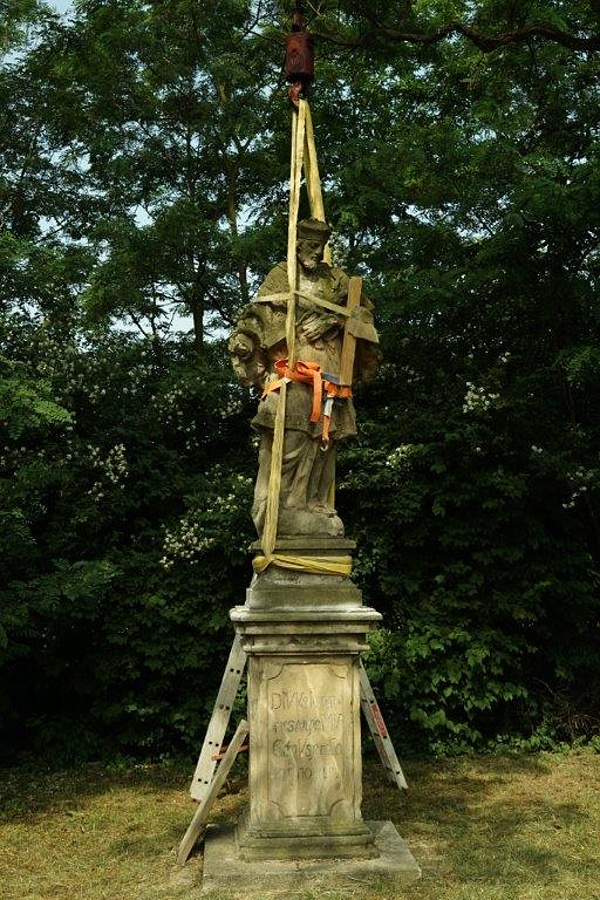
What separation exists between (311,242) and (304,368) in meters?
0.84

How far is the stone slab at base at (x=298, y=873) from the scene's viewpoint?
4926 millimetres

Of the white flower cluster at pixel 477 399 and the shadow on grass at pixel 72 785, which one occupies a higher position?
the white flower cluster at pixel 477 399

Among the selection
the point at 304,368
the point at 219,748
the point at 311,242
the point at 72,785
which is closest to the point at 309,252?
the point at 311,242

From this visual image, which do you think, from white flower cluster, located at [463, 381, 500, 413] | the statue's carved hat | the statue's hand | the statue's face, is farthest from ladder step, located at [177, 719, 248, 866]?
white flower cluster, located at [463, 381, 500, 413]

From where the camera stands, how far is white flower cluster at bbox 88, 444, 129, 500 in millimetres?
9195

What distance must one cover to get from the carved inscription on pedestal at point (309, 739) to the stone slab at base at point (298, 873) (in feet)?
0.97

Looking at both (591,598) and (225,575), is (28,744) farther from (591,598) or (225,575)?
(591,598)

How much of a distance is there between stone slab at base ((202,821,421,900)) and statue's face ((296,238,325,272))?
3.61 m

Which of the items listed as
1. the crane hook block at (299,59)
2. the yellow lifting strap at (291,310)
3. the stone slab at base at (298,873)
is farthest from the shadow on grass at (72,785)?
the crane hook block at (299,59)

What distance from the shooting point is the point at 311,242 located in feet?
19.4

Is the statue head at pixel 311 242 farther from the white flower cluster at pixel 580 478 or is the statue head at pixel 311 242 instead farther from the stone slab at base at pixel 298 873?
the white flower cluster at pixel 580 478

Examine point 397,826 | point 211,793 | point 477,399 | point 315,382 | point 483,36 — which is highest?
point 483,36

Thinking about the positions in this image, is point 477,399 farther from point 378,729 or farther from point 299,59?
point 299,59

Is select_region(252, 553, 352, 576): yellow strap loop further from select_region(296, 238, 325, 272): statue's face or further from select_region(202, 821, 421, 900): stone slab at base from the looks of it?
select_region(296, 238, 325, 272): statue's face
